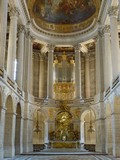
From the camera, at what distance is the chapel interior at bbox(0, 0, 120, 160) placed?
23.0 m

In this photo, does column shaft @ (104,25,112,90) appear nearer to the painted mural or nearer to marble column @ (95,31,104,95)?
marble column @ (95,31,104,95)

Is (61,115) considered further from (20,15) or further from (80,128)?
(20,15)

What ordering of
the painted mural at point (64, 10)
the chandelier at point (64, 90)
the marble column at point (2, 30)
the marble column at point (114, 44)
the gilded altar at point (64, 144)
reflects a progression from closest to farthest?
1. the marble column at point (2, 30)
2. the marble column at point (114, 44)
3. the gilded altar at point (64, 144)
4. the painted mural at point (64, 10)
5. the chandelier at point (64, 90)

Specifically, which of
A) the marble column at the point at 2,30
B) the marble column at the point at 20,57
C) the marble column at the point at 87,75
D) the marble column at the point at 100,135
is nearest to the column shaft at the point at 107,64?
the marble column at the point at 100,135

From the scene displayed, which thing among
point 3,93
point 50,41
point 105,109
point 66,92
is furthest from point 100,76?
point 3,93

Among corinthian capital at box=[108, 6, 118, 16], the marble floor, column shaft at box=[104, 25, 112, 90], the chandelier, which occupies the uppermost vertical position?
corinthian capital at box=[108, 6, 118, 16]

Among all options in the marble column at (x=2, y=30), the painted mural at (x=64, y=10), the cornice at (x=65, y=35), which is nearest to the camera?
the marble column at (x=2, y=30)

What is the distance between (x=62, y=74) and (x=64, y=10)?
754cm

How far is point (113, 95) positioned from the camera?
21.1 metres

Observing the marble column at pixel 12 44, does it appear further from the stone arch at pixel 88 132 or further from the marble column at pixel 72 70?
the stone arch at pixel 88 132

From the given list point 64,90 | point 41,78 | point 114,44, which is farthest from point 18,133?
point 114,44

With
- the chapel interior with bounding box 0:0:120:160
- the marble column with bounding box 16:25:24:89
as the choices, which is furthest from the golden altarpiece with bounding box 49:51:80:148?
the marble column with bounding box 16:25:24:89

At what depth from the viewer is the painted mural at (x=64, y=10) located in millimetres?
30562

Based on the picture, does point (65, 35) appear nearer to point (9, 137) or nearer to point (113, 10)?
point (113, 10)
